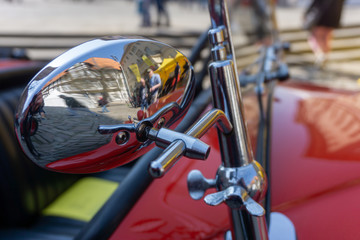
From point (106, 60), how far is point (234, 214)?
338mm

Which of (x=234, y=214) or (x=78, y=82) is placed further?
(x=234, y=214)

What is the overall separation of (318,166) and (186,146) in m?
0.56

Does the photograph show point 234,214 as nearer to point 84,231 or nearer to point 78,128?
point 78,128

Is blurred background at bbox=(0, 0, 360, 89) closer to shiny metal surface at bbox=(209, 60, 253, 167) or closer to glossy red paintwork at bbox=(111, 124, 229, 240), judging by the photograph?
glossy red paintwork at bbox=(111, 124, 229, 240)

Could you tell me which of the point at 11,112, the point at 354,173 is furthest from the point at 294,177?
the point at 11,112

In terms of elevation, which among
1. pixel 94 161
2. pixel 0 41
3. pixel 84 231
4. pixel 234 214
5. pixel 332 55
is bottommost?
pixel 332 55

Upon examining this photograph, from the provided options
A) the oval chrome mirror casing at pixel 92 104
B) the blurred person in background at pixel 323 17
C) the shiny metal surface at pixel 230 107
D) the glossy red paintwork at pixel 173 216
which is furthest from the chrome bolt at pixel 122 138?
the blurred person in background at pixel 323 17

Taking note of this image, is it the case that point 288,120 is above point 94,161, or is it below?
below

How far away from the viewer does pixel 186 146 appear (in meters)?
0.45

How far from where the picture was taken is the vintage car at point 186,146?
44 centimetres

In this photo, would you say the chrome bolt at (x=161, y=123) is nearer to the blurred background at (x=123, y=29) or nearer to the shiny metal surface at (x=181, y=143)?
the shiny metal surface at (x=181, y=143)

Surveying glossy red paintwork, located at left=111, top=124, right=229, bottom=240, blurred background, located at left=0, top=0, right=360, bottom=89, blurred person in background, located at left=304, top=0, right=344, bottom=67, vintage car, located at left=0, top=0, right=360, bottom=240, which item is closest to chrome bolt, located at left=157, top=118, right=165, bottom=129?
vintage car, located at left=0, top=0, right=360, bottom=240

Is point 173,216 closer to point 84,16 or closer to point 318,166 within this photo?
point 318,166

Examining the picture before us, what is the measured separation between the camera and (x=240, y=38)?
1.80m
